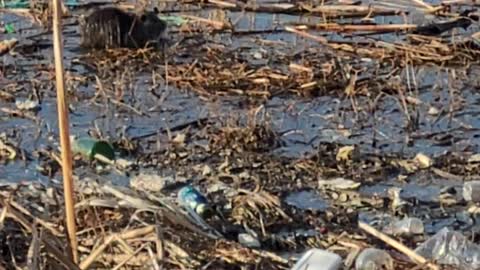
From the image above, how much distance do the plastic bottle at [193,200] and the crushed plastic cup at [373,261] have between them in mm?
870

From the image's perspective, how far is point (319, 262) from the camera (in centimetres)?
423

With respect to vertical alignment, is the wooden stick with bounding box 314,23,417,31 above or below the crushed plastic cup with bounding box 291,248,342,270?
below

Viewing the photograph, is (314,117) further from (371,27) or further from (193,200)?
(371,27)

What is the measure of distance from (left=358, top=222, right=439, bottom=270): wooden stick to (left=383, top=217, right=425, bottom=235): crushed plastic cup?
16 centimetres

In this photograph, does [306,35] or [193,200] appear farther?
[306,35]

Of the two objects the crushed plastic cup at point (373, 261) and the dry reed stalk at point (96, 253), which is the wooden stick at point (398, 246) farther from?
the dry reed stalk at point (96, 253)

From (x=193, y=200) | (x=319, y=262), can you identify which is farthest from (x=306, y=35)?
(x=319, y=262)

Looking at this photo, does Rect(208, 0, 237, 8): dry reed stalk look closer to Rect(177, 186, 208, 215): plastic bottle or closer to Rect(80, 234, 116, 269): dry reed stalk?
Rect(177, 186, 208, 215): plastic bottle

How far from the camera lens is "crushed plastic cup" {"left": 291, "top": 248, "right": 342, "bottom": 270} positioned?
4.17 metres

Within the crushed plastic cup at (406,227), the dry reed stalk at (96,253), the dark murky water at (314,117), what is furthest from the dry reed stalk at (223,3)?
the dry reed stalk at (96,253)

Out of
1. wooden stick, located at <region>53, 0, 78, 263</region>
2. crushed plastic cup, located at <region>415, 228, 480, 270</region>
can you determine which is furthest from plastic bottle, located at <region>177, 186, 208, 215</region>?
wooden stick, located at <region>53, 0, 78, 263</region>

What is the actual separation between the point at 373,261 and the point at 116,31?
4.47 meters

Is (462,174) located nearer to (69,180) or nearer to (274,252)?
(274,252)

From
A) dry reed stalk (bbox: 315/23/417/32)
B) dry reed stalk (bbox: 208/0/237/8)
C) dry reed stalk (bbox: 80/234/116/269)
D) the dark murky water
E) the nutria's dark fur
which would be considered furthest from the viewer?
dry reed stalk (bbox: 208/0/237/8)
